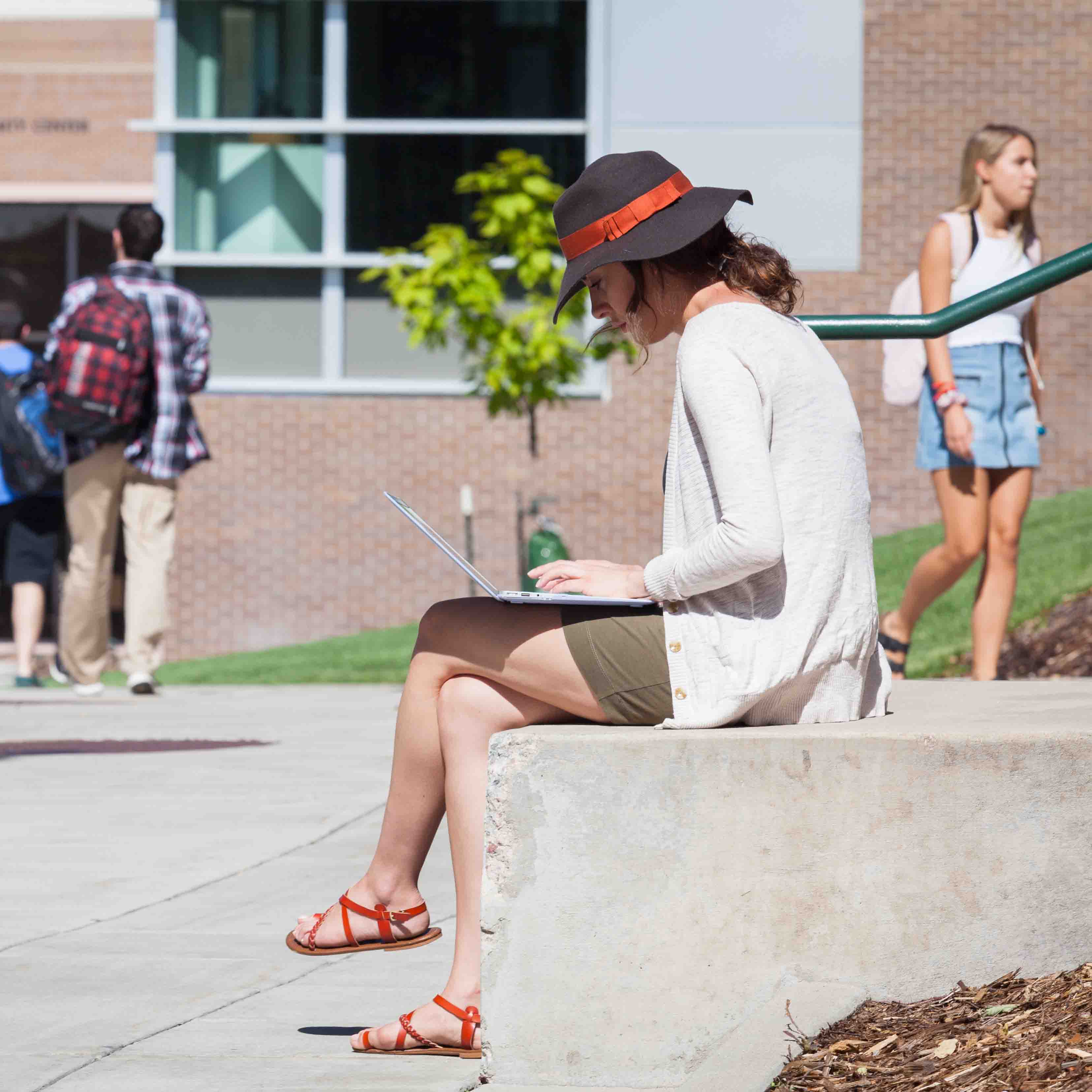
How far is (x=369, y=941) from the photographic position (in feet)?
10.7

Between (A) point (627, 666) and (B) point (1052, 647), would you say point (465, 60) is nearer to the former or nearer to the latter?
(B) point (1052, 647)

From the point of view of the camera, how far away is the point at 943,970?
285 centimetres

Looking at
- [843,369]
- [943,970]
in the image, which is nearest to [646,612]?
[943,970]

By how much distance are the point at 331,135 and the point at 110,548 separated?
546 centimetres

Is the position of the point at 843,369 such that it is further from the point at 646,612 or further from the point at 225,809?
the point at 646,612

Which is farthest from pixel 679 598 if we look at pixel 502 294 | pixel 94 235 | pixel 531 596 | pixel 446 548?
pixel 94 235

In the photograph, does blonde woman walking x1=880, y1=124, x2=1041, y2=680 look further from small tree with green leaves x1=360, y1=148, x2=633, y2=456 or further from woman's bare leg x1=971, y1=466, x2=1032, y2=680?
small tree with green leaves x1=360, y1=148, x2=633, y2=456

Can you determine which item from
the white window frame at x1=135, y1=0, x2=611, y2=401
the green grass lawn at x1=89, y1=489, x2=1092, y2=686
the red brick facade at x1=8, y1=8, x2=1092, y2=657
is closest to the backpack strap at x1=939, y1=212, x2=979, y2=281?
the green grass lawn at x1=89, y1=489, x2=1092, y2=686

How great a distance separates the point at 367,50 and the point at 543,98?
139cm

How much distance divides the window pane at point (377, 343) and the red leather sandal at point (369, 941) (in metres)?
9.88

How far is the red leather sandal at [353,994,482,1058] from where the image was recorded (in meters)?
3.07

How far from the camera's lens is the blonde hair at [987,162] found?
616cm

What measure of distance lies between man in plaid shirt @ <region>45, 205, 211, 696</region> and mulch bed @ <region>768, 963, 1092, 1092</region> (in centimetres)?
619

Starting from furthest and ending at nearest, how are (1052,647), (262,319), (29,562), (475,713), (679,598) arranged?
(262,319), (29,562), (1052,647), (475,713), (679,598)
